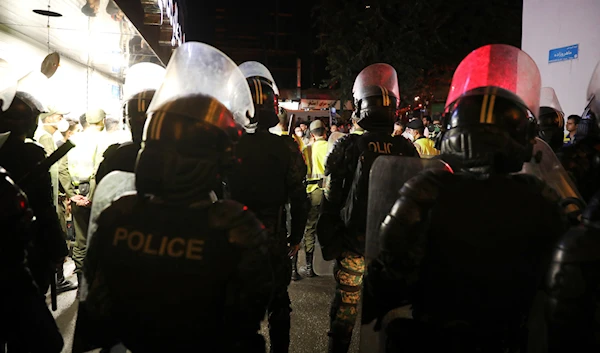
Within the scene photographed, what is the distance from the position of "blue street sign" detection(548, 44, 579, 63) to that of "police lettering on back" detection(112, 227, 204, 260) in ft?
27.4

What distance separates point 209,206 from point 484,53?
161 centimetres

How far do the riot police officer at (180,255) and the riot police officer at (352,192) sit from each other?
1.91 metres

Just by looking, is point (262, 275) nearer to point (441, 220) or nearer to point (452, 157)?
point (441, 220)

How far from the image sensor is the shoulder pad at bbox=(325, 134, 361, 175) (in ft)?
12.5

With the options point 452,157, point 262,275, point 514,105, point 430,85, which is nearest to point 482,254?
point 452,157

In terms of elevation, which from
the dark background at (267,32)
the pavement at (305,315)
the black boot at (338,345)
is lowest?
the pavement at (305,315)

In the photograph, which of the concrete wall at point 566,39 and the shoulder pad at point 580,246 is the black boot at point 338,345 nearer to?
the shoulder pad at point 580,246

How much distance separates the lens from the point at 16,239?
2051 mm

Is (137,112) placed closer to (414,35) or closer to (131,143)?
(131,143)

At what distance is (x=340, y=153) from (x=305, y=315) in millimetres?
2081

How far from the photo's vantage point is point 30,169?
3146mm

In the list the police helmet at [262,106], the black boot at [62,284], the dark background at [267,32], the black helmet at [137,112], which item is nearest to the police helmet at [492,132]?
the police helmet at [262,106]

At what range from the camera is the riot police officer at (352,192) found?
3.62 m

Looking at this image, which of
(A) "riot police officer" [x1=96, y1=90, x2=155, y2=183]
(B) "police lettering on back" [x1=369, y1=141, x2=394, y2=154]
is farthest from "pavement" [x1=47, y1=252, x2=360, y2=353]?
(B) "police lettering on back" [x1=369, y1=141, x2=394, y2=154]
